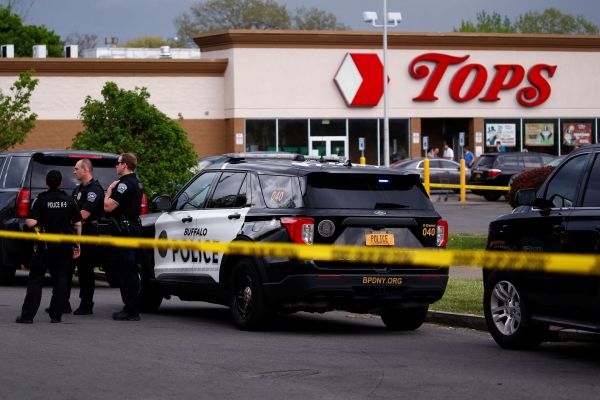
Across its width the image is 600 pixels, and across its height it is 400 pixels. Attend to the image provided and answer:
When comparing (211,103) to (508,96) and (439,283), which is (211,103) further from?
(439,283)

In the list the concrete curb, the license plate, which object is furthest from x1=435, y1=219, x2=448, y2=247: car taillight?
the concrete curb

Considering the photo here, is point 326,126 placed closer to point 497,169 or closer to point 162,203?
point 497,169

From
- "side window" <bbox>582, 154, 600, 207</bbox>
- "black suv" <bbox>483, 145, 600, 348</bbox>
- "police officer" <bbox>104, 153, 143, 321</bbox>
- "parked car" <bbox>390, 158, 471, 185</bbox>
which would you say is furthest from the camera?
"parked car" <bbox>390, 158, 471, 185</bbox>

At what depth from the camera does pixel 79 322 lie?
576 inches

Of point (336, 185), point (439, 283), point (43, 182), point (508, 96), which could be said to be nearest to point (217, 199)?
point (336, 185)

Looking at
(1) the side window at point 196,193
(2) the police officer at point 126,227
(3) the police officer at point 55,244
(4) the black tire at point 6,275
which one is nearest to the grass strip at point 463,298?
(1) the side window at point 196,193

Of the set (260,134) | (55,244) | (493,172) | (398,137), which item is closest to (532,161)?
(493,172)

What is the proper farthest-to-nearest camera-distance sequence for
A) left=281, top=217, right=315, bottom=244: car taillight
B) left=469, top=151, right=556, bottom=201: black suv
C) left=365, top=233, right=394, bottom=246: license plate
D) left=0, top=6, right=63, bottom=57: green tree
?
left=0, top=6, right=63, bottom=57: green tree, left=469, top=151, right=556, bottom=201: black suv, left=365, top=233, right=394, bottom=246: license plate, left=281, top=217, right=315, bottom=244: car taillight

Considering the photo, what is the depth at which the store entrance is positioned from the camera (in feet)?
194

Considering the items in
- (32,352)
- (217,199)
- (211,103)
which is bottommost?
(32,352)

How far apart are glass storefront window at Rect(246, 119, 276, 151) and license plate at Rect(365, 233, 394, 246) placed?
41512mm

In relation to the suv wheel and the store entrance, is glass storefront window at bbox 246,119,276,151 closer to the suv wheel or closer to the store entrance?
the store entrance

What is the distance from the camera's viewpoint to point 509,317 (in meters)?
12.4

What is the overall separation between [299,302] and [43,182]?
6878 mm
